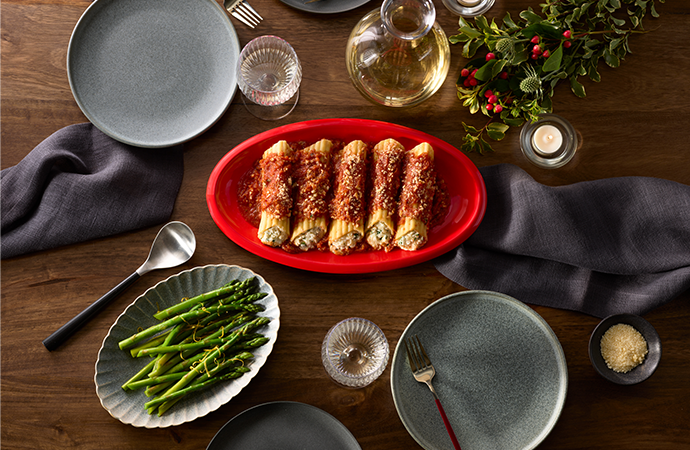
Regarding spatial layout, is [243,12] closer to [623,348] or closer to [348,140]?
[348,140]

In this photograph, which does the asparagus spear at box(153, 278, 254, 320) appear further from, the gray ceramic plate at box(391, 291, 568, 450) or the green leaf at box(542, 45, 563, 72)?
the green leaf at box(542, 45, 563, 72)

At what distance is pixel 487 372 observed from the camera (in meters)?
2.53

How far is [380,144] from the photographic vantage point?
8.50 ft

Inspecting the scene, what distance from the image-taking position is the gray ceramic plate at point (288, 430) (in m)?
2.41

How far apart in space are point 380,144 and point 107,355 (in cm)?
207

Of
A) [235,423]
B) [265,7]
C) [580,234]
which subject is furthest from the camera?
[265,7]

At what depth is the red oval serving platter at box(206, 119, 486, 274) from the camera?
2514 mm

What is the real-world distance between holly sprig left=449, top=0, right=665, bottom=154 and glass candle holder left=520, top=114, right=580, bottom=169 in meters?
0.08

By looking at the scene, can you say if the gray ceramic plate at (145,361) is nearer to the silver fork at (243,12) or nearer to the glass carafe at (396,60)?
the glass carafe at (396,60)

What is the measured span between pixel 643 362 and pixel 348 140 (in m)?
2.22

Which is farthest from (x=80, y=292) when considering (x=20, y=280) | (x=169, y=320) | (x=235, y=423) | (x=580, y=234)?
(x=580, y=234)

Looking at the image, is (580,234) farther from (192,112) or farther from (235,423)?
(192,112)

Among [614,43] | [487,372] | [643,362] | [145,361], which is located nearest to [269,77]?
[145,361]

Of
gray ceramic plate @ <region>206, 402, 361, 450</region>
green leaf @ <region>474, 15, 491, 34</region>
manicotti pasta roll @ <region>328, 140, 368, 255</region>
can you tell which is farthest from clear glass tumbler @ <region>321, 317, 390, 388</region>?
green leaf @ <region>474, 15, 491, 34</region>
